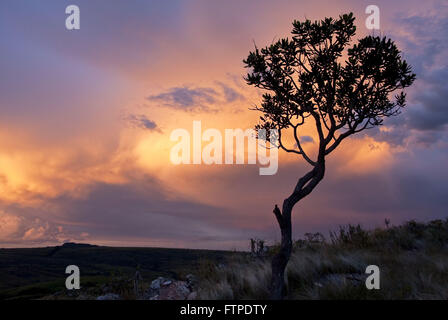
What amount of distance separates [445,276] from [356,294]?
4871 mm

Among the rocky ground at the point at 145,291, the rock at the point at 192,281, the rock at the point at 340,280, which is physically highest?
the rock at the point at 340,280

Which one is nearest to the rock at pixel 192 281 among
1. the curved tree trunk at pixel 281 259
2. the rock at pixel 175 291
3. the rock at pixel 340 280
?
the rock at pixel 175 291

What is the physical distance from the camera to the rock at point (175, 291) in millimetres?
16144

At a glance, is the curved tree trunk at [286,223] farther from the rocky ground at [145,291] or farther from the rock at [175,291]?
the rock at [175,291]

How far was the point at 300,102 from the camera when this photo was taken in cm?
1789

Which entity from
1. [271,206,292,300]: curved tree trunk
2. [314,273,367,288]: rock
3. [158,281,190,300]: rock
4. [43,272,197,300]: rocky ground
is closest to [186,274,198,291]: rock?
[43,272,197,300]: rocky ground

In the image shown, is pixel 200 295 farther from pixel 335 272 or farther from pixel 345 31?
pixel 345 31

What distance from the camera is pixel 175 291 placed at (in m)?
16.7

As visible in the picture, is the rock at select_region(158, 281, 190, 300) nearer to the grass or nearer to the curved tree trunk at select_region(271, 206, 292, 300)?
the grass

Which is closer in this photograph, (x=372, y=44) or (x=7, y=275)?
(x=372, y=44)

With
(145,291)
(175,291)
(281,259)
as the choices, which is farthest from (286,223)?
(145,291)

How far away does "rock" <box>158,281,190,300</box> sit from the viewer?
53.0 feet

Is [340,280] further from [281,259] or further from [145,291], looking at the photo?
[145,291]
